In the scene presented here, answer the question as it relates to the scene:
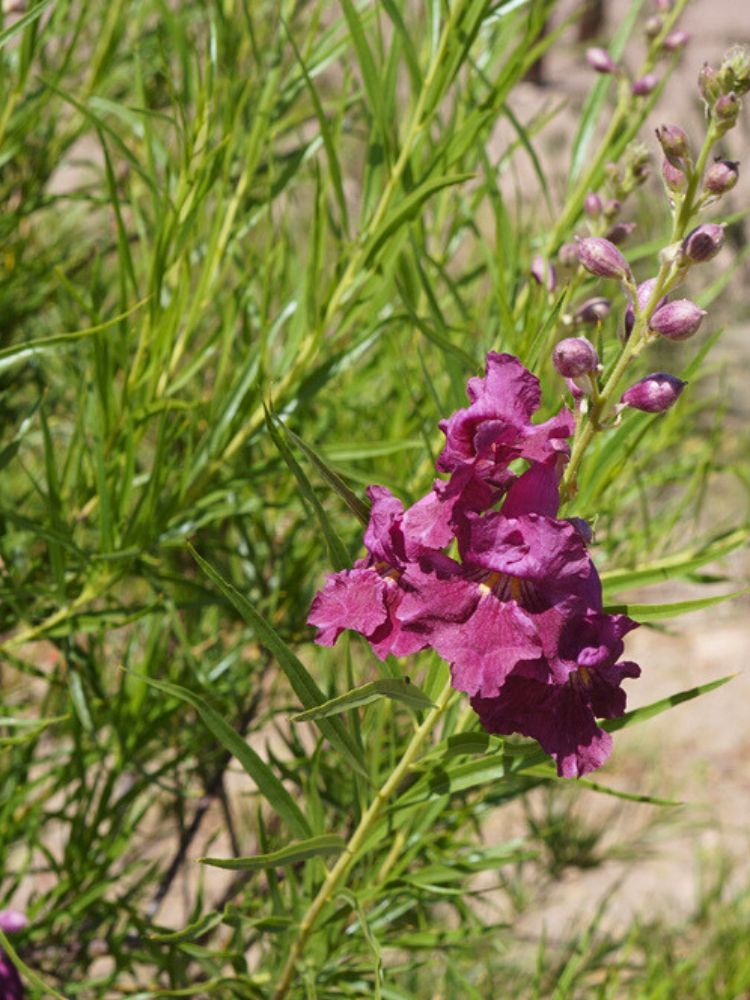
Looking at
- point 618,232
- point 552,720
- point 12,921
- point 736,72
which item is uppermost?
point 736,72

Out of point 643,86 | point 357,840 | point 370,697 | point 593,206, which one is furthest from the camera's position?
point 643,86

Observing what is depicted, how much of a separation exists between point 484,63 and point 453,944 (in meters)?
0.57

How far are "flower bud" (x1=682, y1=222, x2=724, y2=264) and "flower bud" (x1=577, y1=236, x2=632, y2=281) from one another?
0.04 m

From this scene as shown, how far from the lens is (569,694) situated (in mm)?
461

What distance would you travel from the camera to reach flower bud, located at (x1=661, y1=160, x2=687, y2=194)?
0.51 m

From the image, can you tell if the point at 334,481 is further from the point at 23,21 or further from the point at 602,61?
the point at 602,61

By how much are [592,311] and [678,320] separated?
17cm

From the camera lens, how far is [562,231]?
766 millimetres

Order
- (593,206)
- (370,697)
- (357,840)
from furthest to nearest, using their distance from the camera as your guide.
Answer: (593,206) < (357,840) < (370,697)

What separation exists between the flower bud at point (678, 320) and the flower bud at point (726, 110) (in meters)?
0.08

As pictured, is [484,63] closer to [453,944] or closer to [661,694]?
[453,944]

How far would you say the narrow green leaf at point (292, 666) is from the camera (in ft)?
1.38

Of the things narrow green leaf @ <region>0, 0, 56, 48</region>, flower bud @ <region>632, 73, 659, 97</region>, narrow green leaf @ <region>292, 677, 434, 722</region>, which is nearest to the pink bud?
narrow green leaf @ <region>292, 677, 434, 722</region>

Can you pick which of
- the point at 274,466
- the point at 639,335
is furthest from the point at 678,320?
the point at 274,466
